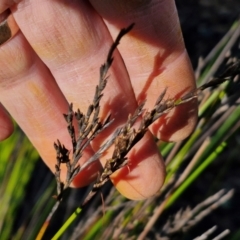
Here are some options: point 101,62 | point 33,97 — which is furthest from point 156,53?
point 33,97

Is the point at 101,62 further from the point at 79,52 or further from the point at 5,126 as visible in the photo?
the point at 5,126

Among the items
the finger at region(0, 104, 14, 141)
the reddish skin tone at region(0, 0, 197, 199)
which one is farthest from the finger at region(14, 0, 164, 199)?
the finger at region(0, 104, 14, 141)

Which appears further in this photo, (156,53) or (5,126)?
(5,126)

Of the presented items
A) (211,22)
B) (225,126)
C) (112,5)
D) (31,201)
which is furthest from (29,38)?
(211,22)

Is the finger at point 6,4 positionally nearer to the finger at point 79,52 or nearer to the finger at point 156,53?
the finger at point 79,52

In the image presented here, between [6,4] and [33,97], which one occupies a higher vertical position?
[6,4]

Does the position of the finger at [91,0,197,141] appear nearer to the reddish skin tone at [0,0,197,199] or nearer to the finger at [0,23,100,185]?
the reddish skin tone at [0,0,197,199]

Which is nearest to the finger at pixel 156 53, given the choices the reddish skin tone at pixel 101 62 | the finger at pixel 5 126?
the reddish skin tone at pixel 101 62
